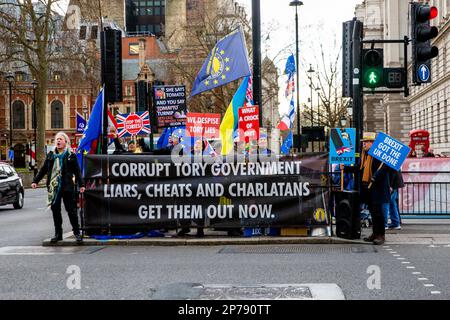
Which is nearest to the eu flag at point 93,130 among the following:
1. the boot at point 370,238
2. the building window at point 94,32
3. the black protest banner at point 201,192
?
the black protest banner at point 201,192

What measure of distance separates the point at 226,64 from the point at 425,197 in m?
5.45

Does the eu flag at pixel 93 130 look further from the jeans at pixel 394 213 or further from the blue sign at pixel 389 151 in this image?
the jeans at pixel 394 213

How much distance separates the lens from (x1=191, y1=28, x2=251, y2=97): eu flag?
561 inches

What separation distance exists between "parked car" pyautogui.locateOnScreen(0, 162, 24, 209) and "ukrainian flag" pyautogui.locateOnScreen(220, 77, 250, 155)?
10.4 meters

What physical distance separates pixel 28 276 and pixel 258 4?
790 centimetres

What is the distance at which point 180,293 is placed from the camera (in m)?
7.52

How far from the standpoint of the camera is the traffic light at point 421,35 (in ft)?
38.6

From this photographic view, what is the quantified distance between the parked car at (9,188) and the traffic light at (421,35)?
15.1 meters

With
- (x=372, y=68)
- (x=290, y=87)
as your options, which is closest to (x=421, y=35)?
(x=372, y=68)

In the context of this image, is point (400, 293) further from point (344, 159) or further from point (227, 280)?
point (344, 159)

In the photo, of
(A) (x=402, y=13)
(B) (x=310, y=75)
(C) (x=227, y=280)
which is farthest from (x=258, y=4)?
(A) (x=402, y=13)

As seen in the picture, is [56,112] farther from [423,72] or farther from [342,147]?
[423,72]

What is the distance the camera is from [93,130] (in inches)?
539
